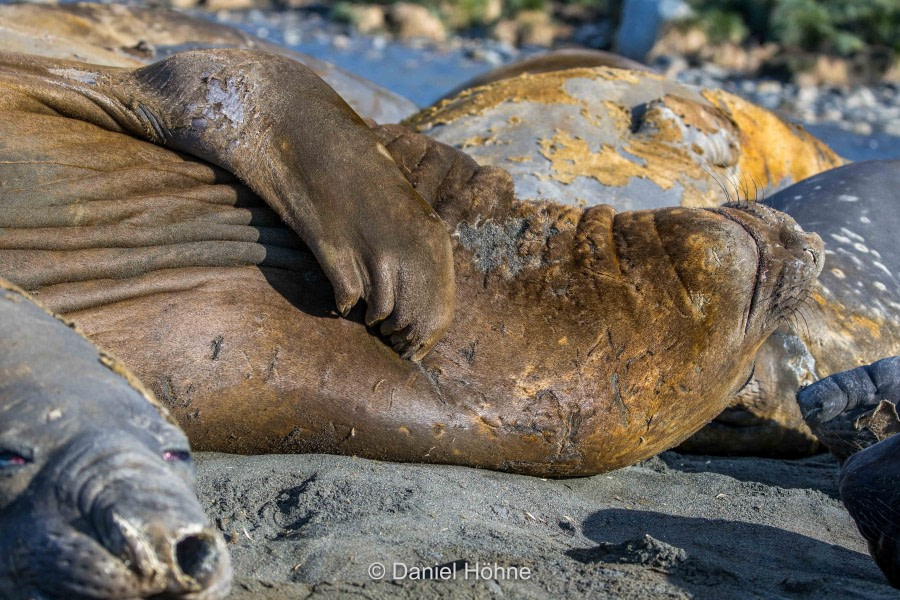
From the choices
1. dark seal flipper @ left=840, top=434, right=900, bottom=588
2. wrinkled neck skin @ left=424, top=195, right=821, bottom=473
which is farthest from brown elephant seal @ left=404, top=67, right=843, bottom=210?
dark seal flipper @ left=840, top=434, right=900, bottom=588

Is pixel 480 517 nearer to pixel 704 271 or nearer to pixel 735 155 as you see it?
pixel 704 271

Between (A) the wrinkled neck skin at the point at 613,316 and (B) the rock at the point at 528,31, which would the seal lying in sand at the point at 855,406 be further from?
(B) the rock at the point at 528,31

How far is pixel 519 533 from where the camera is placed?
3.30 meters

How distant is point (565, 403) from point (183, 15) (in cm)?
530

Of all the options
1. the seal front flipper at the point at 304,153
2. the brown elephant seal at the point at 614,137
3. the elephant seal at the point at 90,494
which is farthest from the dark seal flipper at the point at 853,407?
the elephant seal at the point at 90,494

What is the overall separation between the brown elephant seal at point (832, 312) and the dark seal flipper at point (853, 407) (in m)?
0.08

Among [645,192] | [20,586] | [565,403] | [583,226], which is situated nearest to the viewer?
[20,586]

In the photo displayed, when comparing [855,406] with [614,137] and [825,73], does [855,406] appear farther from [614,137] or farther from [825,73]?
[825,73]

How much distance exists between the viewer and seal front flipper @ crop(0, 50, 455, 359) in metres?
3.60

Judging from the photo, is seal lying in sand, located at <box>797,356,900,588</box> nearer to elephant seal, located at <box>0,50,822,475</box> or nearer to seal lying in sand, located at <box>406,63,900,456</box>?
seal lying in sand, located at <box>406,63,900,456</box>

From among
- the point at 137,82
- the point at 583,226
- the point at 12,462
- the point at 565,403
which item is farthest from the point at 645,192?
the point at 12,462

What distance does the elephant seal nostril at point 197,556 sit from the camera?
221cm

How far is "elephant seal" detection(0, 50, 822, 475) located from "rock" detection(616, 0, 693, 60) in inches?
846

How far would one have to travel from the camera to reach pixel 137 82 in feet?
12.9
